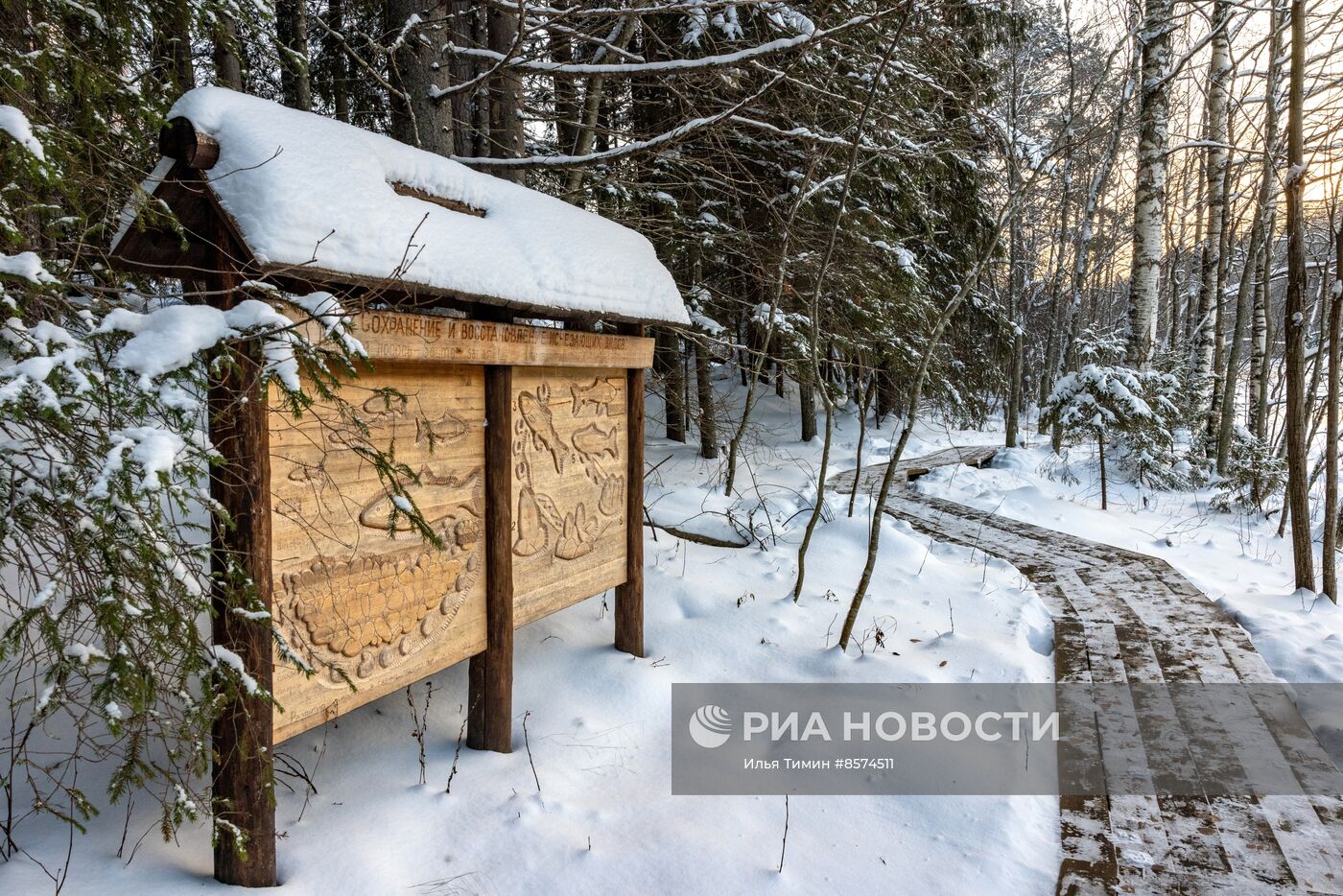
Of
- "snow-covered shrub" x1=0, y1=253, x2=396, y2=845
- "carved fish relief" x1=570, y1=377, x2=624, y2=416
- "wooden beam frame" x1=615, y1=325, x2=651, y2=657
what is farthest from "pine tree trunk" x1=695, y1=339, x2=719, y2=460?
"snow-covered shrub" x1=0, y1=253, x2=396, y2=845

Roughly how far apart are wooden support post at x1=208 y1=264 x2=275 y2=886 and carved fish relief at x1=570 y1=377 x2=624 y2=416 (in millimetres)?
1694

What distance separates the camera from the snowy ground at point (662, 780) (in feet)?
8.19

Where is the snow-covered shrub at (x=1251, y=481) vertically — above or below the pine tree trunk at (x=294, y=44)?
below

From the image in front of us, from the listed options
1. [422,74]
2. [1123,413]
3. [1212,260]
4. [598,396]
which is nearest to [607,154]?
[422,74]

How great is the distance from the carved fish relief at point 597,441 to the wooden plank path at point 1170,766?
2584mm

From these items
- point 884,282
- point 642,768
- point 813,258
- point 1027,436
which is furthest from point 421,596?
point 1027,436

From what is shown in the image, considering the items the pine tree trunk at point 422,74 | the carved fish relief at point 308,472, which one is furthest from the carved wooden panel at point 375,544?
the pine tree trunk at point 422,74

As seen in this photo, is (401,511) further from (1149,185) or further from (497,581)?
(1149,185)

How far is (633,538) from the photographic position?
4152mm

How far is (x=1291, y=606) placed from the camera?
5.24 m

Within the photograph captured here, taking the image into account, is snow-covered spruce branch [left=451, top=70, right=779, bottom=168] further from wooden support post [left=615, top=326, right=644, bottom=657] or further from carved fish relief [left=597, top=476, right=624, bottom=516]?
carved fish relief [left=597, top=476, right=624, bottom=516]

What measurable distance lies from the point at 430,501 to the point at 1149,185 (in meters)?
9.84

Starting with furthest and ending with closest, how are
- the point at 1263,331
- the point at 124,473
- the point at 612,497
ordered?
1. the point at 1263,331
2. the point at 612,497
3. the point at 124,473

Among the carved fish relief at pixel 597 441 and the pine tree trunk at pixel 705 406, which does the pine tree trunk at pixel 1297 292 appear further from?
the carved fish relief at pixel 597 441
